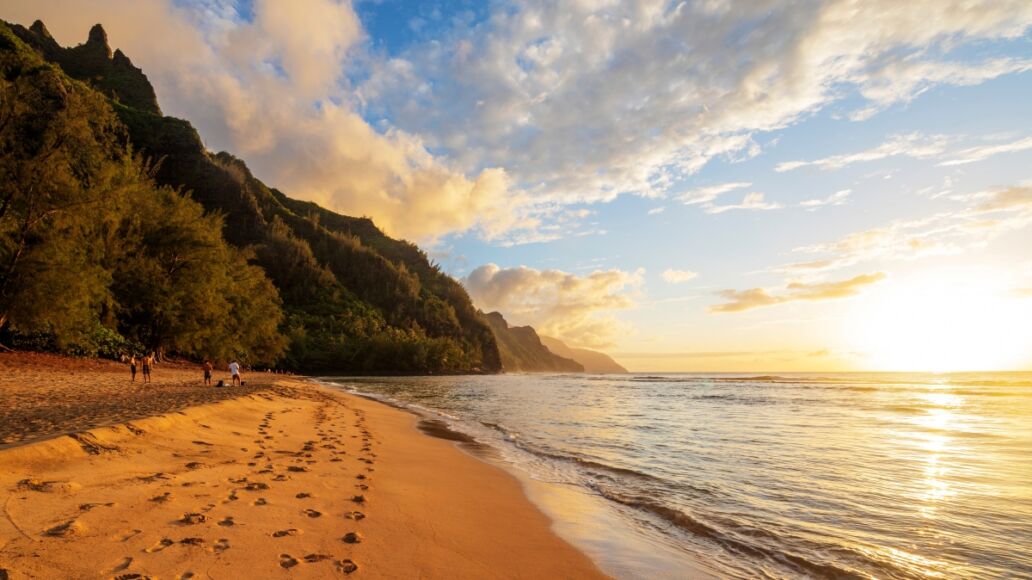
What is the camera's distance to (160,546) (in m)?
4.64

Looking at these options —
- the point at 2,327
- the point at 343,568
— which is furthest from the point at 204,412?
the point at 2,327

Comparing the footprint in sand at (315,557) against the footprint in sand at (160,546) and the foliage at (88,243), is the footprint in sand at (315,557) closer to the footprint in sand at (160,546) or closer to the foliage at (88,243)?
the footprint in sand at (160,546)

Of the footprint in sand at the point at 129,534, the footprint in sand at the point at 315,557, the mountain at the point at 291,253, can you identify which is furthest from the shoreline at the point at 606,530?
the mountain at the point at 291,253

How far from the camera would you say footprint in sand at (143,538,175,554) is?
452 centimetres

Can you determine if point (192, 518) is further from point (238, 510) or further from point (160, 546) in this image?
point (160, 546)

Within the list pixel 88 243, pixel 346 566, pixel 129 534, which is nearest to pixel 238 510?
pixel 129 534

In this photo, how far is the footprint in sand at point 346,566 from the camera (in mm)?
4812

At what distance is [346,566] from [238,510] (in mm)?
2096

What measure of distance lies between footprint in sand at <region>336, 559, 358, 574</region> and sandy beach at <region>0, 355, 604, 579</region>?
0.03 m

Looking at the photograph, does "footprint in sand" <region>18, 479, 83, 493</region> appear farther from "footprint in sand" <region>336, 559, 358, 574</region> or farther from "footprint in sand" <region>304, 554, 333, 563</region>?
"footprint in sand" <region>336, 559, 358, 574</region>

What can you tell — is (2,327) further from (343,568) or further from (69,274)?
(343,568)

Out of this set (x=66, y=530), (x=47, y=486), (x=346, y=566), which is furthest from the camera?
(x=47, y=486)

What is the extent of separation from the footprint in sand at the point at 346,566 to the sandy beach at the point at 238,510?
0.03m

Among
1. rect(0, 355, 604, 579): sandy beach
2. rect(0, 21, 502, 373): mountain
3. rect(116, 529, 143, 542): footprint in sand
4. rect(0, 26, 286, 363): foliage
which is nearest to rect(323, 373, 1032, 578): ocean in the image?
rect(0, 355, 604, 579): sandy beach
